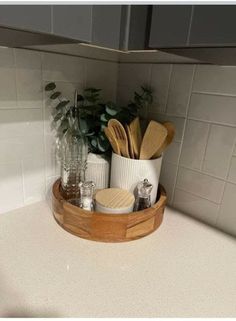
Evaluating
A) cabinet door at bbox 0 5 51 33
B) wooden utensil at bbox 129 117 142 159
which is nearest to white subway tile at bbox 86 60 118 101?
wooden utensil at bbox 129 117 142 159

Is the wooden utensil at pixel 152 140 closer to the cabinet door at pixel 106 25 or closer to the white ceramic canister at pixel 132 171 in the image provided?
the white ceramic canister at pixel 132 171

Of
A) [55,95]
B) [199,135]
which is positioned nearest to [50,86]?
[55,95]

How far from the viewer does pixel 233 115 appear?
66cm

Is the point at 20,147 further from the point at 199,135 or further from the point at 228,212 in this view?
the point at 228,212

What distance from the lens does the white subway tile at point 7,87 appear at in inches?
24.9

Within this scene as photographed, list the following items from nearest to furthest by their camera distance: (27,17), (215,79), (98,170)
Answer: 1. (27,17)
2. (215,79)
3. (98,170)

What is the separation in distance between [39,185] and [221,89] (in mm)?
625

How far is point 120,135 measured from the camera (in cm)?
71

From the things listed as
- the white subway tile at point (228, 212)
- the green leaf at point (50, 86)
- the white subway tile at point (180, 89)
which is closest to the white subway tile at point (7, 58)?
the green leaf at point (50, 86)

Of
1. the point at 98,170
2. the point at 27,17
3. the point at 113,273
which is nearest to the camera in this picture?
the point at 27,17

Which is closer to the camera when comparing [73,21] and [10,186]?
[73,21]

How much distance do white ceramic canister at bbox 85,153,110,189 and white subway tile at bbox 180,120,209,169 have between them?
25 centimetres

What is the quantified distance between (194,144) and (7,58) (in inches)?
22.6

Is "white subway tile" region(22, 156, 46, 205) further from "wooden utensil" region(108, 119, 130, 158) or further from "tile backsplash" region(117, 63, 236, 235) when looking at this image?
"tile backsplash" region(117, 63, 236, 235)
